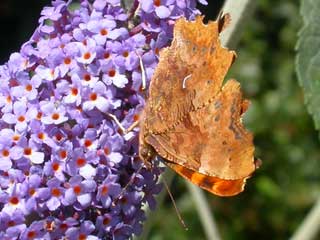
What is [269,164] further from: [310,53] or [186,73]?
[186,73]

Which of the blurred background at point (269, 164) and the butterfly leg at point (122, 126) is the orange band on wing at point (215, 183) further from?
the blurred background at point (269, 164)

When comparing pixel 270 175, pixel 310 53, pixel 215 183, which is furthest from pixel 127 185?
pixel 270 175

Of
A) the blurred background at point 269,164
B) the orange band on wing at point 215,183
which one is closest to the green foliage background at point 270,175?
the blurred background at point 269,164

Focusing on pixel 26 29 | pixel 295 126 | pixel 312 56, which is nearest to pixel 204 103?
pixel 312 56

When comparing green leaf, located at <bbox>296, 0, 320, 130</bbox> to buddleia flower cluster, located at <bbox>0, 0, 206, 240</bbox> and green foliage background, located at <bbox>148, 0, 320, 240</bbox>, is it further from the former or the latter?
green foliage background, located at <bbox>148, 0, 320, 240</bbox>

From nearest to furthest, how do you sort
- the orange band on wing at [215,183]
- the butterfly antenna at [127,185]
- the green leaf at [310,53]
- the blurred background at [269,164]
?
the orange band on wing at [215,183] → the butterfly antenna at [127,185] → the green leaf at [310,53] → the blurred background at [269,164]

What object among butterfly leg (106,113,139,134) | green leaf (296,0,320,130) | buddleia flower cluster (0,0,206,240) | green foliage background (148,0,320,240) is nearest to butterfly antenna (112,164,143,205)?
buddleia flower cluster (0,0,206,240)
